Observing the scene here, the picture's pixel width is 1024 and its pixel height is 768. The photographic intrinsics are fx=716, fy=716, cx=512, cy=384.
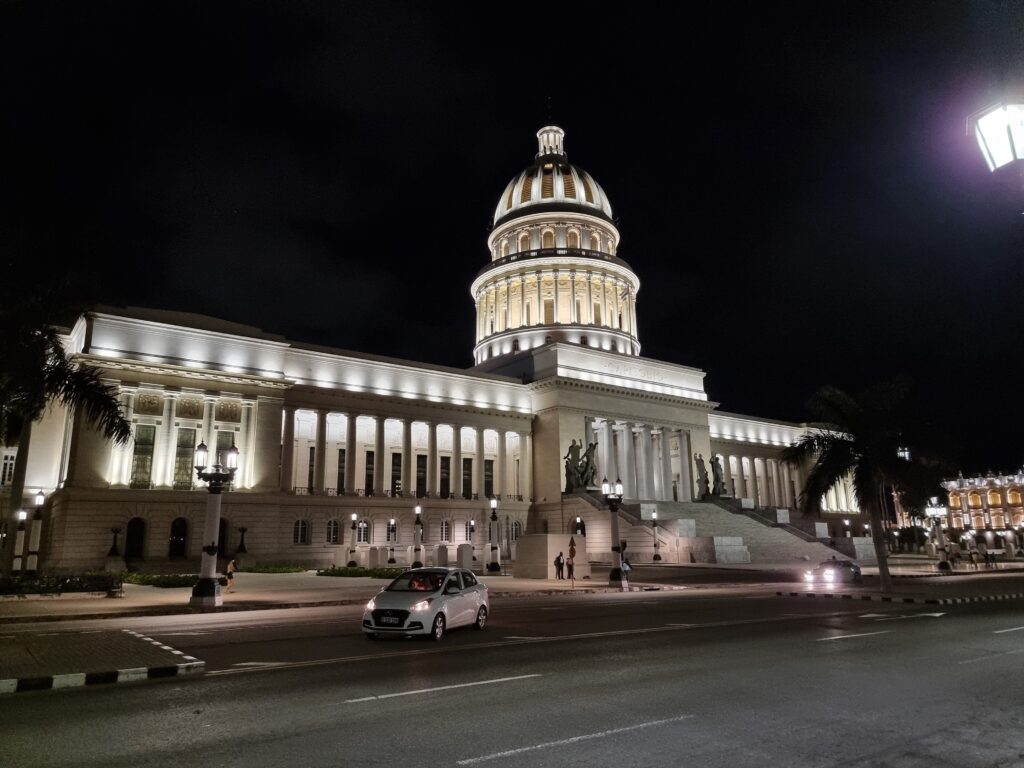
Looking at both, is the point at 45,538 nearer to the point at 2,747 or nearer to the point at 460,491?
the point at 460,491

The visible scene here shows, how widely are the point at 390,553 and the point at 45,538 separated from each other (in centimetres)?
A: 2191

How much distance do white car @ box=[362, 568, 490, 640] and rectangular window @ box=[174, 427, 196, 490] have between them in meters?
36.9

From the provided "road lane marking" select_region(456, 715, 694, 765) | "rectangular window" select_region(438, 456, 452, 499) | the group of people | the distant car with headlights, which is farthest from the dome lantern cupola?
"road lane marking" select_region(456, 715, 694, 765)

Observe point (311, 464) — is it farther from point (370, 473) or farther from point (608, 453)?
point (608, 453)

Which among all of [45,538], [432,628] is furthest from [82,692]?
[45,538]

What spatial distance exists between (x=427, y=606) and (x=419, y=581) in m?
1.54

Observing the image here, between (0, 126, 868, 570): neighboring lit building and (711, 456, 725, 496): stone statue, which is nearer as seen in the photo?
(0, 126, 868, 570): neighboring lit building

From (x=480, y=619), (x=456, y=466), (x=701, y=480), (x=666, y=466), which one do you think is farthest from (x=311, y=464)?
(x=480, y=619)

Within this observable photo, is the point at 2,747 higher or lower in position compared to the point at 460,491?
lower

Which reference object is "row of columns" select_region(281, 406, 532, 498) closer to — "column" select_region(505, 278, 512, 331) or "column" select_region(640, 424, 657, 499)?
"column" select_region(640, 424, 657, 499)

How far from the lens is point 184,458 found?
159 ft

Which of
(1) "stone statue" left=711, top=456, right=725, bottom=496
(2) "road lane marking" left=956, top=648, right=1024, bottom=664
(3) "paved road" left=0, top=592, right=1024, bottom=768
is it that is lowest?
(2) "road lane marking" left=956, top=648, right=1024, bottom=664

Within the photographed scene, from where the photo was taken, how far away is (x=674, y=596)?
90.5 feet

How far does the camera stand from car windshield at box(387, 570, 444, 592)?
15.6 m
